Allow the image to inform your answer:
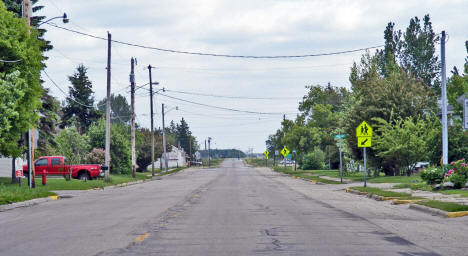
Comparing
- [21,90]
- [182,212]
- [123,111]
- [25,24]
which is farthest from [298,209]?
[123,111]

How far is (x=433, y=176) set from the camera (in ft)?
90.0

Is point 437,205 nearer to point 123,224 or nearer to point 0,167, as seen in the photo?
point 123,224

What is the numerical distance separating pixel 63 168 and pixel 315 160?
37574mm

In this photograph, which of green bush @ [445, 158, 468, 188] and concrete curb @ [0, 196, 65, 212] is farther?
green bush @ [445, 158, 468, 188]

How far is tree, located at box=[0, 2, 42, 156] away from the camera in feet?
97.4

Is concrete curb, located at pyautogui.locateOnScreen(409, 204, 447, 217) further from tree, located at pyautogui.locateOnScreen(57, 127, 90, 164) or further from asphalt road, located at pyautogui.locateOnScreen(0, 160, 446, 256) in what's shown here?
tree, located at pyautogui.locateOnScreen(57, 127, 90, 164)

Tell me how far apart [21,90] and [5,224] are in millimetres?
15078

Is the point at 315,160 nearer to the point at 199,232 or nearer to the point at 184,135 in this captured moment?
the point at 199,232

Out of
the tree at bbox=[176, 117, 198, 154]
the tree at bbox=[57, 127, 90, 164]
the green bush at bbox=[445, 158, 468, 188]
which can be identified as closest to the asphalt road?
the green bush at bbox=[445, 158, 468, 188]

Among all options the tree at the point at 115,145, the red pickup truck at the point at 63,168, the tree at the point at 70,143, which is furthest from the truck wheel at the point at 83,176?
the tree at the point at 115,145

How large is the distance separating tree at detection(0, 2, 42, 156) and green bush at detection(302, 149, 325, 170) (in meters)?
46.6

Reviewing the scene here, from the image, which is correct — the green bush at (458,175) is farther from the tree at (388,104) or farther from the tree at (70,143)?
the tree at (70,143)

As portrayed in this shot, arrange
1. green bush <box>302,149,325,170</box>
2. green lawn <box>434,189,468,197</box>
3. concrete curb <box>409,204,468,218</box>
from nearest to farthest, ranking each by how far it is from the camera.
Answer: concrete curb <box>409,204,468,218</box>, green lawn <box>434,189,468,197</box>, green bush <box>302,149,325,170</box>

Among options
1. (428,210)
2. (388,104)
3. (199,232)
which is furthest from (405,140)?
(199,232)
